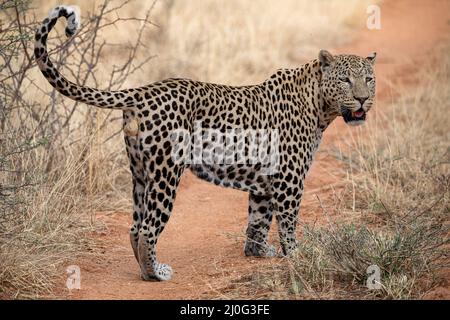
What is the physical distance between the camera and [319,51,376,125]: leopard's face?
25.6ft

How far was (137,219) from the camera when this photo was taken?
7488 millimetres

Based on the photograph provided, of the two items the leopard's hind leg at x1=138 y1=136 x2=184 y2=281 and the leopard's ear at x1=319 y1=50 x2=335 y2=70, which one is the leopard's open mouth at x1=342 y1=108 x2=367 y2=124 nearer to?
the leopard's ear at x1=319 y1=50 x2=335 y2=70

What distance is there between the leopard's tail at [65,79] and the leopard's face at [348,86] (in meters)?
1.95

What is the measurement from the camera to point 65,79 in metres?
6.93

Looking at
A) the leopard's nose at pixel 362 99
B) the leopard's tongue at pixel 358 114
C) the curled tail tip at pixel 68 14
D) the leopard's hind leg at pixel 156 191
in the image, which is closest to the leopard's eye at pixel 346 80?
the leopard's nose at pixel 362 99

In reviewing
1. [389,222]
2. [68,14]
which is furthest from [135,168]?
[389,222]

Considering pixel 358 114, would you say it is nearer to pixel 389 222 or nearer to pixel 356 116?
pixel 356 116

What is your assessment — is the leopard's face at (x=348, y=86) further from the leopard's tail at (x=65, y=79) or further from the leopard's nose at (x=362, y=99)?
the leopard's tail at (x=65, y=79)

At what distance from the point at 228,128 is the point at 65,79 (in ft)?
4.82

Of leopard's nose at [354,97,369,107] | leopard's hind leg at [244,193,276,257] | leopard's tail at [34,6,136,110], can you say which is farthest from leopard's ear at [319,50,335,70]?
leopard's tail at [34,6,136,110]

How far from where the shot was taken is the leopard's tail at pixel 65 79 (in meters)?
6.68

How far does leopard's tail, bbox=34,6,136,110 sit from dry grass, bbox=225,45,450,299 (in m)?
1.76

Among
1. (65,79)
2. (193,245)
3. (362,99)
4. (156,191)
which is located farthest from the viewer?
(193,245)

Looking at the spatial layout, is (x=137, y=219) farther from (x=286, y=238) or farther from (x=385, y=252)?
(x=385, y=252)
